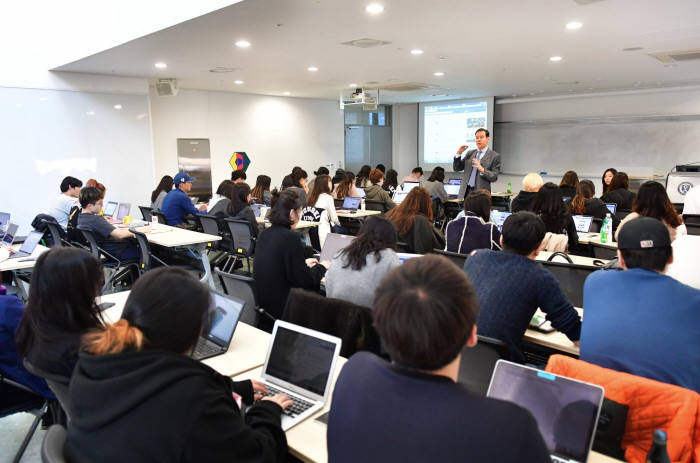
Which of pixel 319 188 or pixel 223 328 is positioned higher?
pixel 319 188

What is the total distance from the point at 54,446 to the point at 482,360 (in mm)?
1604

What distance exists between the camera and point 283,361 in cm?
212

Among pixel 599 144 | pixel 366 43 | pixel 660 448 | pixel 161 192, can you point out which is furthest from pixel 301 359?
pixel 599 144

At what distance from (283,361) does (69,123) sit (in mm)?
8331

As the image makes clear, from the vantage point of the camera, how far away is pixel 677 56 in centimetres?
750

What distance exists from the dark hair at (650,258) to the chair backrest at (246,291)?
1.98 meters

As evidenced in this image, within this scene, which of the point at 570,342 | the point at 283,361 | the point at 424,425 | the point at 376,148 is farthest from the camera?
the point at 376,148

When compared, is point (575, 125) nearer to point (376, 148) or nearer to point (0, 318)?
point (376, 148)

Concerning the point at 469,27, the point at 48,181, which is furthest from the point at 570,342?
the point at 48,181

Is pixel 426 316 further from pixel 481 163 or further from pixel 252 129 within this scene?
pixel 252 129

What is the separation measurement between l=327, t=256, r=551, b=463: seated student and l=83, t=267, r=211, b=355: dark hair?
532mm

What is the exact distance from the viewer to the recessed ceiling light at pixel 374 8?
4633mm

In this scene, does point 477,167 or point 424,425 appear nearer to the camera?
point 424,425

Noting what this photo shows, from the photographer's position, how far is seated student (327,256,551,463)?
1.00 m
